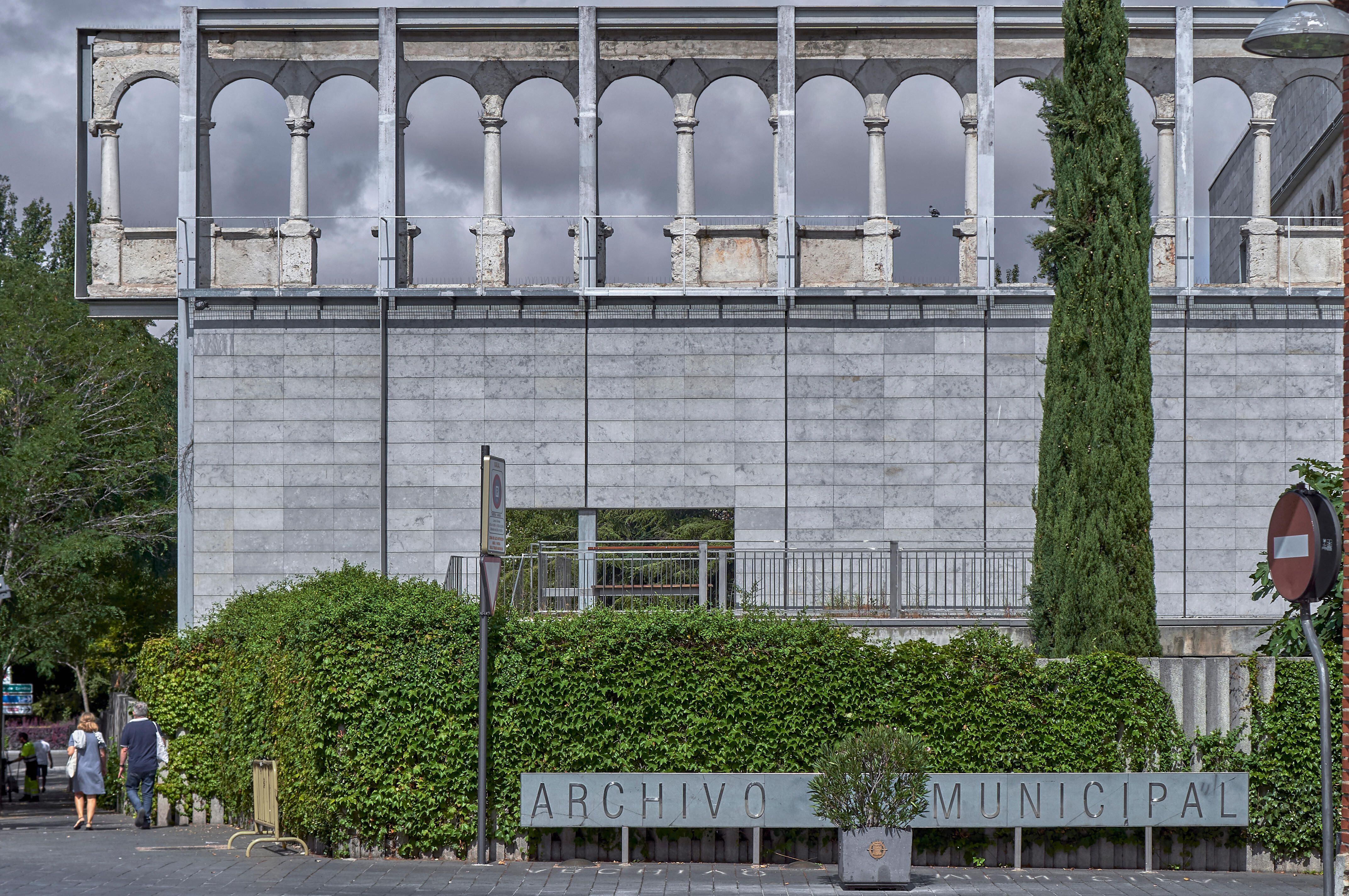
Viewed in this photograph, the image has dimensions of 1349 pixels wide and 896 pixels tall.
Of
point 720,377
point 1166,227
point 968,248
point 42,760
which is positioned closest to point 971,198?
point 968,248

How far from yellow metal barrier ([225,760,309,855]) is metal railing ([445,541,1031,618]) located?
12.5ft

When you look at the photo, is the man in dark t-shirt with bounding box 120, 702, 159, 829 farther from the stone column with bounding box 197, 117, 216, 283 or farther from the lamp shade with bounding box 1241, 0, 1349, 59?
the lamp shade with bounding box 1241, 0, 1349, 59

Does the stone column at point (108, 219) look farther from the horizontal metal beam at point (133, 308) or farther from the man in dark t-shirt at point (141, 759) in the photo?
the man in dark t-shirt at point (141, 759)

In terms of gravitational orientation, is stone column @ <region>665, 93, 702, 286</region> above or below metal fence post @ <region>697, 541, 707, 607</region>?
above

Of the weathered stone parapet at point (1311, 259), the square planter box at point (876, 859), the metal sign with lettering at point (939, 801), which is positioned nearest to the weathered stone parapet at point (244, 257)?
the metal sign with lettering at point (939, 801)

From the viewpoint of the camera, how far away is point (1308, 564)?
22.2 ft

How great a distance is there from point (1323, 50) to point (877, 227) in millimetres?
16048

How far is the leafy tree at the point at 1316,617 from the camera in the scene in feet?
43.5

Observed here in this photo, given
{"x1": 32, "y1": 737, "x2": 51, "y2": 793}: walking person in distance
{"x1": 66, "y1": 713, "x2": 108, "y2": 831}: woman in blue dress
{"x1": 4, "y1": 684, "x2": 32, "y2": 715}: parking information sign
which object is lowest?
{"x1": 32, "y1": 737, "x2": 51, "y2": 793}: walking person in distance

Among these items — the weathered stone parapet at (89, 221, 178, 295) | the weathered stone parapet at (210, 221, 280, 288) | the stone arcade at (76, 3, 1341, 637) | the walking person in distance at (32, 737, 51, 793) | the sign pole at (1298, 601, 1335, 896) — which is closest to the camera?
the sign pole at (1298, 601, 1335, 896)

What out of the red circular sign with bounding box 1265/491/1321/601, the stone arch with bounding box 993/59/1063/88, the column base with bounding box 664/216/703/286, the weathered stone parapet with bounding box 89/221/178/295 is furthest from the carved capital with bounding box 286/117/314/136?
the red circular sign with bounding box 1265/491/1321/601

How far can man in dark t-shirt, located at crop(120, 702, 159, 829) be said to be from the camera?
17875 mm

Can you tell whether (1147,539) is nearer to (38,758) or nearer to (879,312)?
(879,312)

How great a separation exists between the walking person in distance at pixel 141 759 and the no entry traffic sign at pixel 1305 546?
1507cm
